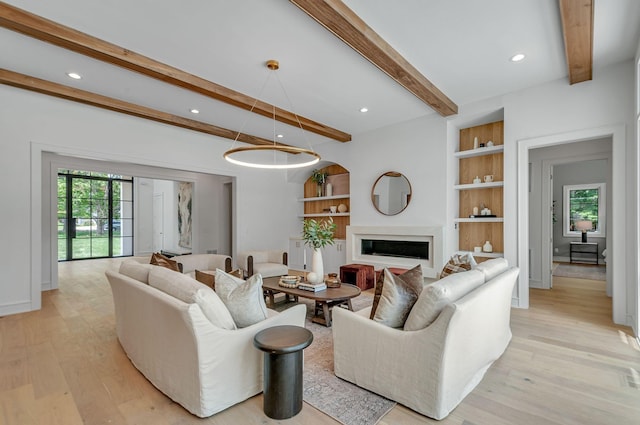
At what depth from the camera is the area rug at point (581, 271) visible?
6.29 metres

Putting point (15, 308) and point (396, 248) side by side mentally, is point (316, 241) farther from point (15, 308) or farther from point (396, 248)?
point (15, 308)

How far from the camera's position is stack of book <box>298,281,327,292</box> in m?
3.50

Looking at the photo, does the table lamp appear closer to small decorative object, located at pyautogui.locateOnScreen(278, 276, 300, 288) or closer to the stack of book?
the stack of book

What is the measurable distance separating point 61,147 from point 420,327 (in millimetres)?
5189

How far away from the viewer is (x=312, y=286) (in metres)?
3.53

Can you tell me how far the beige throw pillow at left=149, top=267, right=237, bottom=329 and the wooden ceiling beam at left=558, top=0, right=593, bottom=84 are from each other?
342cm

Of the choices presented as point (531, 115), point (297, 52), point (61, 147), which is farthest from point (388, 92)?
point (61, 147)

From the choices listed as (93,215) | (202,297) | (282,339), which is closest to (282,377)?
(282,339)

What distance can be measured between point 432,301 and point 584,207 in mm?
9227

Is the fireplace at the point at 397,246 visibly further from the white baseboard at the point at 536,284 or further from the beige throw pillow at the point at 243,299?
the beige throw pillow at the point at 243,299

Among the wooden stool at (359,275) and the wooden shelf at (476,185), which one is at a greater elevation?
the wooden shelf at (476,185)

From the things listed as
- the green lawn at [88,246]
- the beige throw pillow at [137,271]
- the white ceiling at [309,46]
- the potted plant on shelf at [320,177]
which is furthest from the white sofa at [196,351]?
the green lawn at [88,246]

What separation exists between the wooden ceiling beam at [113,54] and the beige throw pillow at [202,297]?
7.87 feet

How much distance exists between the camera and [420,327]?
76.0 inches
